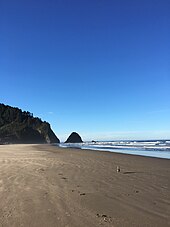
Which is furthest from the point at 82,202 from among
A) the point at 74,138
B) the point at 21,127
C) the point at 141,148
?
the point at 74,138

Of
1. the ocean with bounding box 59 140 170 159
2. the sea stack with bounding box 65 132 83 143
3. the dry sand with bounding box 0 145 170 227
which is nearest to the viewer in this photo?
the dry sand with bounding box 0 145 170 227

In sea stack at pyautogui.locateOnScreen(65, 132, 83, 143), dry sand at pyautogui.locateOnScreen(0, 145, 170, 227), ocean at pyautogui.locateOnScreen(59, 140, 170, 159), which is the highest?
sea stack at pyautogui.locateOnScreen(65, 132, 83, 143)

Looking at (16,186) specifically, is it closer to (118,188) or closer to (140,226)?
(118,188)

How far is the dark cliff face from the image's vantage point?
125250 millimetres

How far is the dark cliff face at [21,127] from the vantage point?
125m

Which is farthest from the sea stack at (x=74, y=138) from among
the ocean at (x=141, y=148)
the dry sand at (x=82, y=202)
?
the dry sand at (x=82, y=202)

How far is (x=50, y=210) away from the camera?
218 inches

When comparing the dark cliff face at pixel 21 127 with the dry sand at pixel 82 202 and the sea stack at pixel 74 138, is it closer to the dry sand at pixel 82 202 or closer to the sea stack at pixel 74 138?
the sea stack at pixel 74 138

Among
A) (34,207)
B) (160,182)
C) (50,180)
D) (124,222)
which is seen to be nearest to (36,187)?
(50,180)

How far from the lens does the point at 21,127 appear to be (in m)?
133

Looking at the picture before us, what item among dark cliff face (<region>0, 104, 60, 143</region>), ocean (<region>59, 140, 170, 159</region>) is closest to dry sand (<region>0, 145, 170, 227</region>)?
ocean (<region>59, 140, 170, 159</region>)

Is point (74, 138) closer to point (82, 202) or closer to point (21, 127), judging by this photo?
point (21, 127)

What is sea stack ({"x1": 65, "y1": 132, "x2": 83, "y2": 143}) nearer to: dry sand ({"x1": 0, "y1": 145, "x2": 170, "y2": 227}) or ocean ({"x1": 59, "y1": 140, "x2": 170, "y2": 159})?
ocean ({"x1": 59, "y1": 140, "x2": 170, "y2": 159})

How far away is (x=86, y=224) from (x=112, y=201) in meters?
1.79
